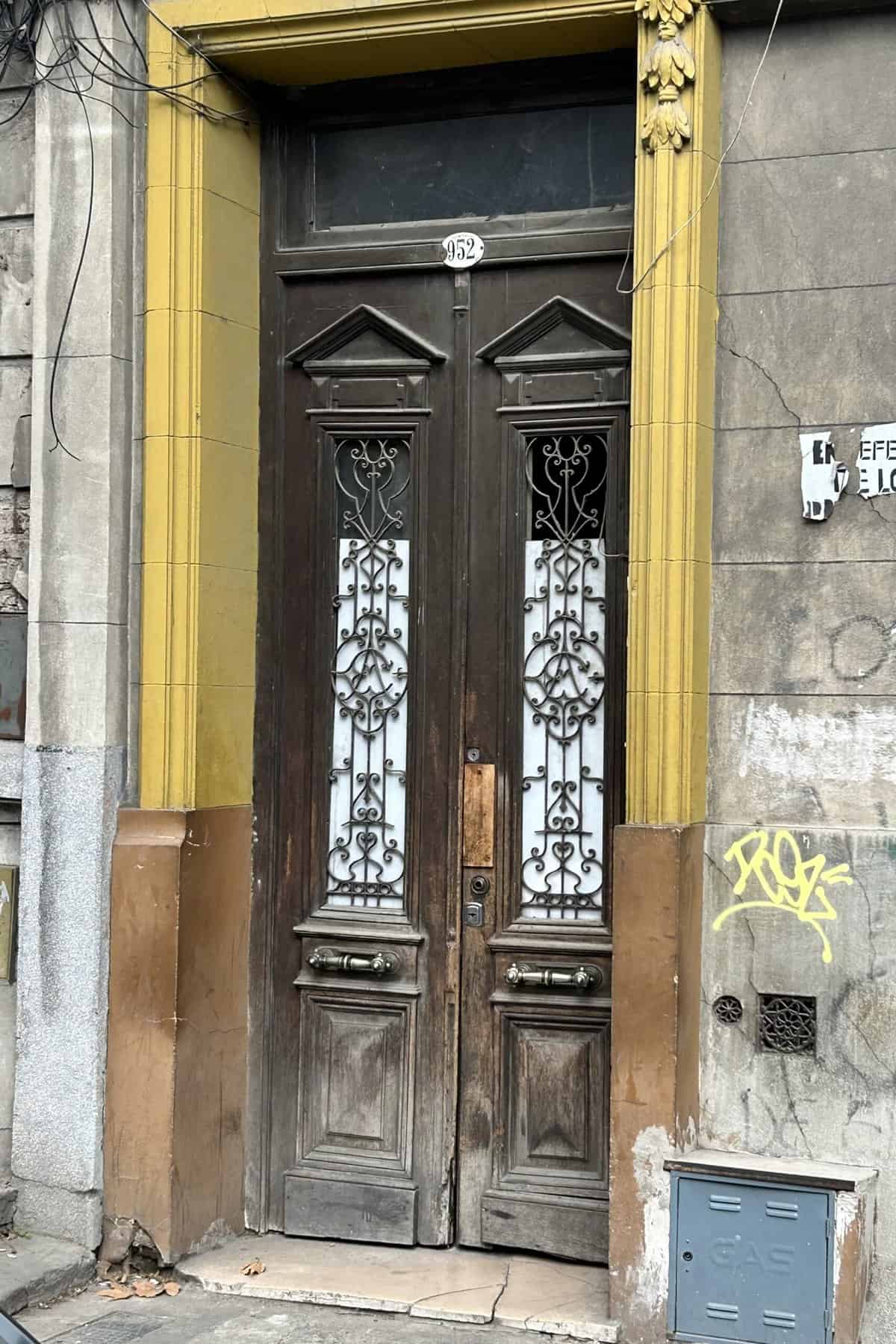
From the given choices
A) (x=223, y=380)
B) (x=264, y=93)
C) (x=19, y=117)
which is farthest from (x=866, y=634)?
(x=19, y=117)

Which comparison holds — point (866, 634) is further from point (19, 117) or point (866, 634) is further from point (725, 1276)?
point (19, 117)

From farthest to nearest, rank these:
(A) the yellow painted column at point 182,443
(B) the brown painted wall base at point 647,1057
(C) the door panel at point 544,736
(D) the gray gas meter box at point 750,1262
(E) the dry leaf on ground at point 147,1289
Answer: (A) the yellow painted column at point 182,443, (C) the door panel at point 544,736, (E) the dry leaf on ground at point 147,1289, (B) the brown painted wall base at point 647,1057, (D) the gray gas meter box at point 750,1262

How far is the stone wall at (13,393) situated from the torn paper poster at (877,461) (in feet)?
10.5

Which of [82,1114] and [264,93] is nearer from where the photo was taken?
[82,1114]

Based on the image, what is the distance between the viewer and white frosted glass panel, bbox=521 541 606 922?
5957 mm

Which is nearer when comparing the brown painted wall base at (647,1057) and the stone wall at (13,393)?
the brown painted wall base at (647,1057)

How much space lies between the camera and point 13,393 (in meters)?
6.30

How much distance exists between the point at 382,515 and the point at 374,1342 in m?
3.04

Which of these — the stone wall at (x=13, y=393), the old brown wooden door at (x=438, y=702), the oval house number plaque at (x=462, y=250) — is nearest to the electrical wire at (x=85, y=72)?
the stone wall at (x=13, y=393)

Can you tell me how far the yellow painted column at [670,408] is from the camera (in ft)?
17.7

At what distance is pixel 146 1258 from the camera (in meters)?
5.95

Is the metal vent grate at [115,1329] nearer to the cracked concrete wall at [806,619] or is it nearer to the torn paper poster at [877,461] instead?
the cracked concrete wall at [806,619]

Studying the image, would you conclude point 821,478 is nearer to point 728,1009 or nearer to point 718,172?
point 718,172

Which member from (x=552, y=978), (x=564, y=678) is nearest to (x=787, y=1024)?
(x=552, y=978)
